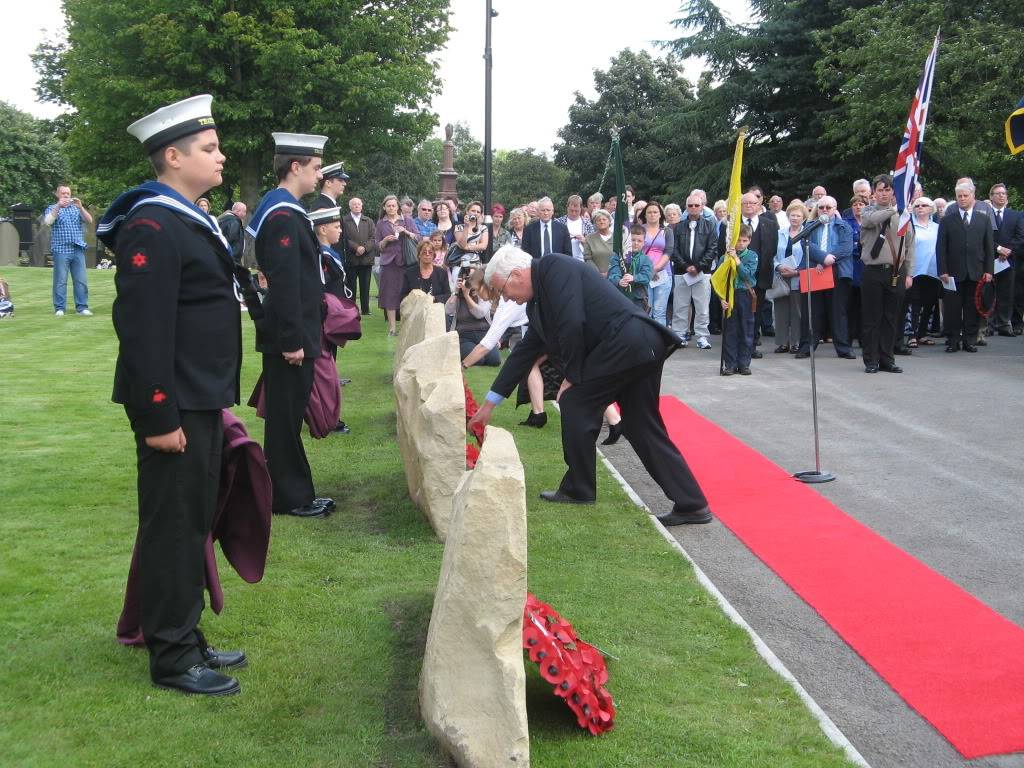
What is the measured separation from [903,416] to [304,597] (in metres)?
7.99

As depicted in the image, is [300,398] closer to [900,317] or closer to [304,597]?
[304,597]

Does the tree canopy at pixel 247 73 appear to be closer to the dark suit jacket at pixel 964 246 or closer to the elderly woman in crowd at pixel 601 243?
the elderly woman in crowd at pixel 601 243

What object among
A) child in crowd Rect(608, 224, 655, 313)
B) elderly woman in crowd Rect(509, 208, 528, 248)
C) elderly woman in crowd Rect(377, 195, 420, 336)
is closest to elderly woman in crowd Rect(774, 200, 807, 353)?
child in crowd Rect(608, 224, 655, 313)

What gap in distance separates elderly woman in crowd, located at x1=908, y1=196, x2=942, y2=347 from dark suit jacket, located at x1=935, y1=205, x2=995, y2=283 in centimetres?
15

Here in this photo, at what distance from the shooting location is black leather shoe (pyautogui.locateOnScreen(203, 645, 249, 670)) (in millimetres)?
5012

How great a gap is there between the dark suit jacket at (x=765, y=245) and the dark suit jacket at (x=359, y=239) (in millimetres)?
7756

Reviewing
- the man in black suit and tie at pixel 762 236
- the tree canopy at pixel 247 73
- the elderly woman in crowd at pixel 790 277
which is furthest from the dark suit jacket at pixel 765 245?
the tree canopy at pixel 247 73

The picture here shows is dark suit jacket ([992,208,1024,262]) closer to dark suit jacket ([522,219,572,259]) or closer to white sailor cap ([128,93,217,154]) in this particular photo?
dark suit jacket ([522,219,572,259])

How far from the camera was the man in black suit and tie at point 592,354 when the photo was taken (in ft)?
25.3

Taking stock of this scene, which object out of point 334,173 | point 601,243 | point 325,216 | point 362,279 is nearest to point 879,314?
point 601,243

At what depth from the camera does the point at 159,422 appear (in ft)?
14.7

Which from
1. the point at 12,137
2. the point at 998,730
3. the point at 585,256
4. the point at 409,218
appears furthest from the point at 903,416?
the point at 12,137

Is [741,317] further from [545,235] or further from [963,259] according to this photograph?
[963,259]

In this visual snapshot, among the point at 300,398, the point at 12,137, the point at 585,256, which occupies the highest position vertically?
the point at 12,137
